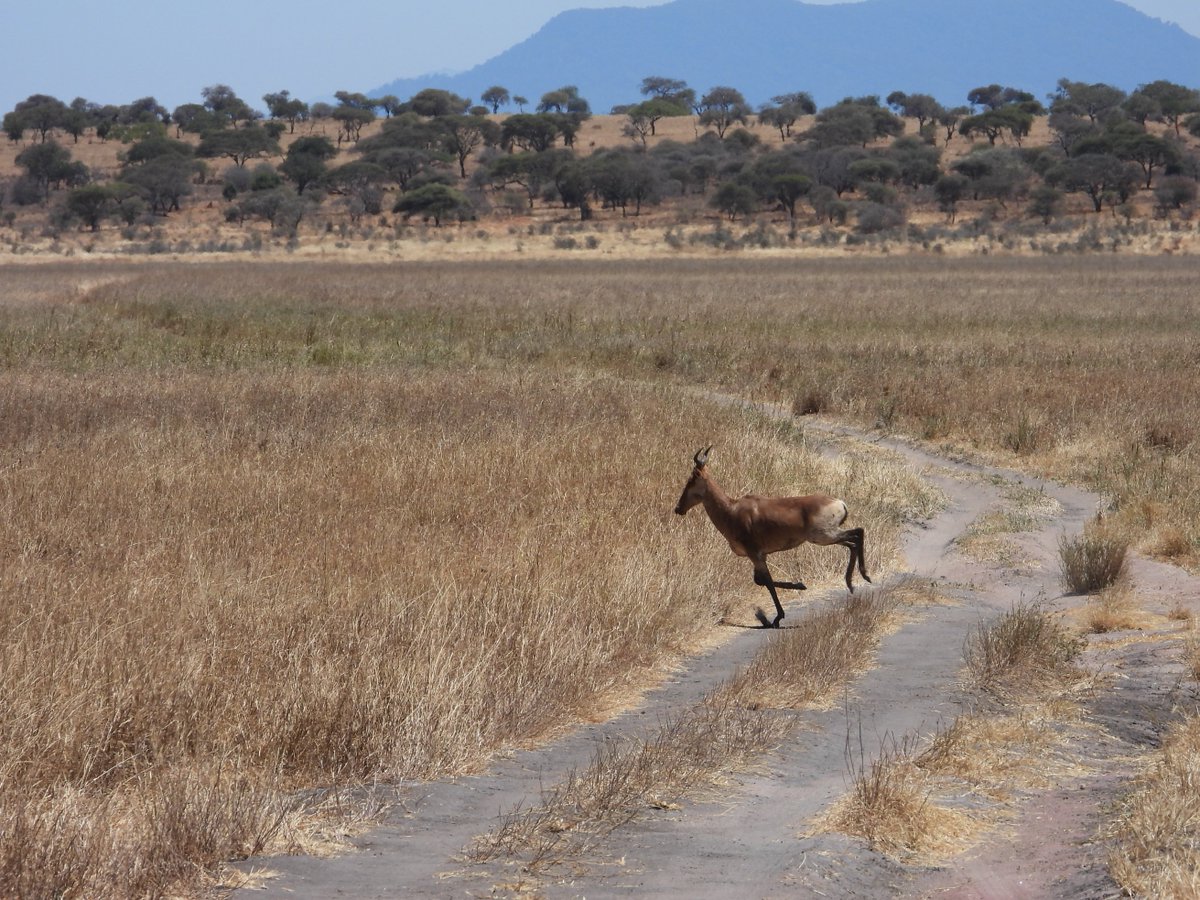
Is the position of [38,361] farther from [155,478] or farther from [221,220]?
[221,220]

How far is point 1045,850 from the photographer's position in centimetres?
625

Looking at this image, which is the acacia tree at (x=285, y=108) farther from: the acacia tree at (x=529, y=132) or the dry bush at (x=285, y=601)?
the dry bush at (x=285, y=601)

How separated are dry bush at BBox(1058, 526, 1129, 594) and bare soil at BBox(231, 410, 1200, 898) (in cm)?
160

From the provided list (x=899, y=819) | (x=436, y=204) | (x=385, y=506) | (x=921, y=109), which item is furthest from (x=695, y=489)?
(x=921, y=109)

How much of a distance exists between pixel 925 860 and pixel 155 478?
30.3 ft

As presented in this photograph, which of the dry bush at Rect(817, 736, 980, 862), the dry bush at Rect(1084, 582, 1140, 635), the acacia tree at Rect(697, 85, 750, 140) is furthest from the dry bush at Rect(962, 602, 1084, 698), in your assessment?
the acacia tree at Rect(697, 85, 750, 140)

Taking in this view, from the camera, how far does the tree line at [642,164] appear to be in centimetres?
8100

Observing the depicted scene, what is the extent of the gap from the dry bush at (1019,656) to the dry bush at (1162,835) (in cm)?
193

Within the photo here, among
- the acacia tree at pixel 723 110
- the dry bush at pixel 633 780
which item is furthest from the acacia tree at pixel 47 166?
the dry bush at pixel 633 780

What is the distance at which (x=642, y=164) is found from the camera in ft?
289

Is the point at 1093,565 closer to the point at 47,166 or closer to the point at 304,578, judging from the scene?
the point at 304,578

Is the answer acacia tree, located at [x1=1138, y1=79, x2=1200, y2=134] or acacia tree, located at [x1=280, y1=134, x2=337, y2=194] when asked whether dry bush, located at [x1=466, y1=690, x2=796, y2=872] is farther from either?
acacia tree, located at [x1=1138, y1=79, x2=1200, y2=134]

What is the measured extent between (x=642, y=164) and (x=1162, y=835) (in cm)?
8428

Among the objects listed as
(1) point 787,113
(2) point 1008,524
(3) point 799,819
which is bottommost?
(2) point 1008,524
